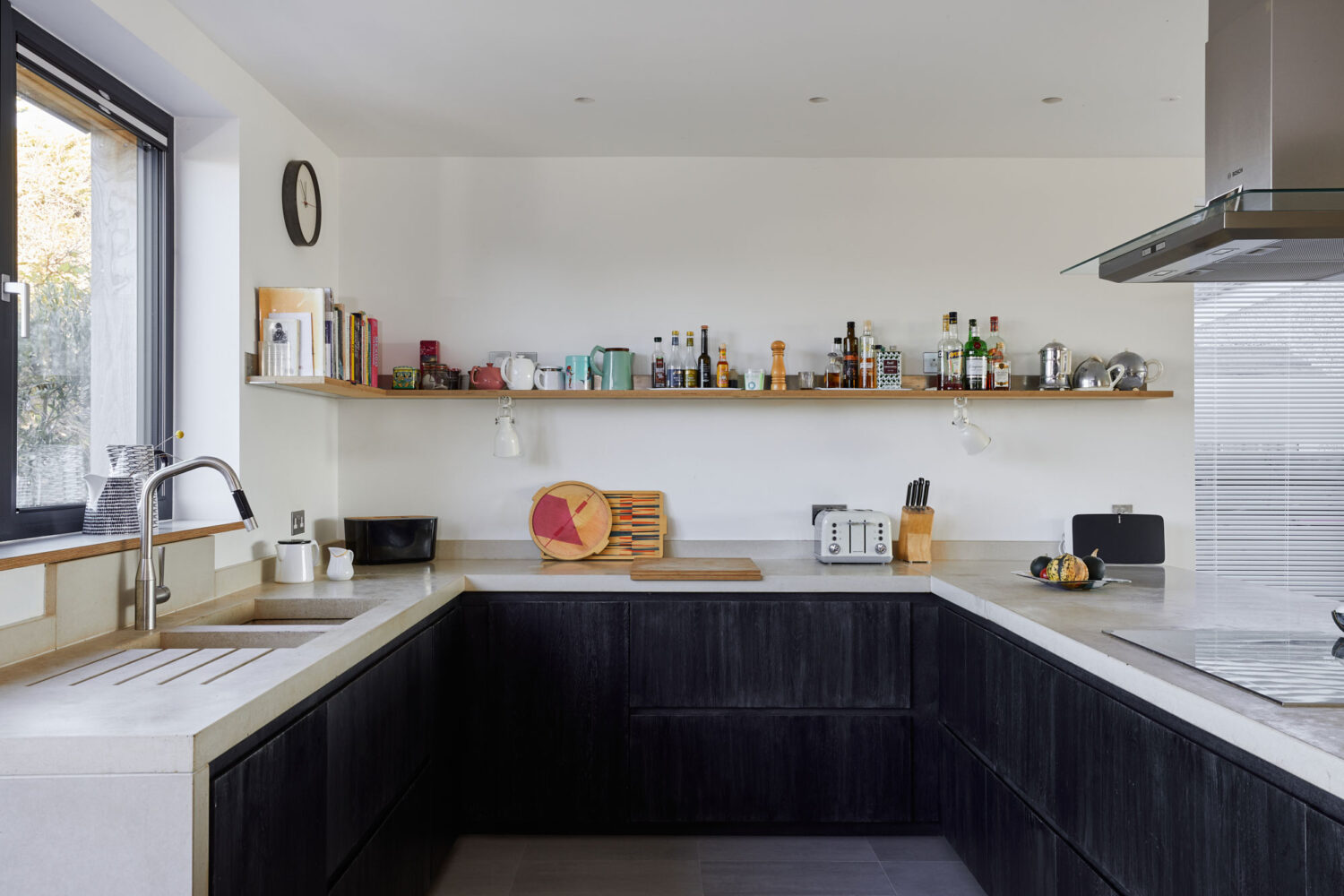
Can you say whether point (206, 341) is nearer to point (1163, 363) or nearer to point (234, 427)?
point (234, 427)

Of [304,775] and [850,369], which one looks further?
[850,369]

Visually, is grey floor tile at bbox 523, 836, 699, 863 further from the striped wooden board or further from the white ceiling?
the white ceiling

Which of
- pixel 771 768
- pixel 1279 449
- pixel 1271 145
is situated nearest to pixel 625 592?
pixel 771 768

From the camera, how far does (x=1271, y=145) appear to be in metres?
1.92

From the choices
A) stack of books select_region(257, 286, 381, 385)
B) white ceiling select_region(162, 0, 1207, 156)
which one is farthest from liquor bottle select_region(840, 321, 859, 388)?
stack of books select_region(257, 286, 381, 385)

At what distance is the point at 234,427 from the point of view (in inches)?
109

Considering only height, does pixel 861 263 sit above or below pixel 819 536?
above

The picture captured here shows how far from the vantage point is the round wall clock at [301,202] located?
3.12m

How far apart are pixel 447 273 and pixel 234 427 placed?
1.17 metres

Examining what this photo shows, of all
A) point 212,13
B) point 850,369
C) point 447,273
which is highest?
point 212,13

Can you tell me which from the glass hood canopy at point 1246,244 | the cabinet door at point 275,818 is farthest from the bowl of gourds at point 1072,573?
the cabinet door at point 275,818

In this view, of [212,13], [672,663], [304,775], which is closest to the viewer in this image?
[304,775]

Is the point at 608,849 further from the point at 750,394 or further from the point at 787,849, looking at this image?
the point at 750,394

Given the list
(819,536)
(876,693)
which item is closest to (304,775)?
(876,693)
